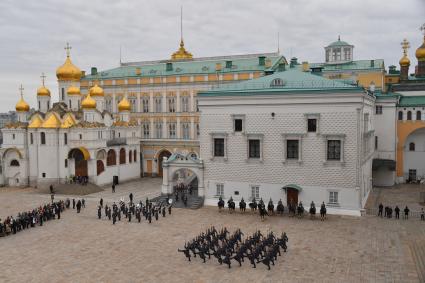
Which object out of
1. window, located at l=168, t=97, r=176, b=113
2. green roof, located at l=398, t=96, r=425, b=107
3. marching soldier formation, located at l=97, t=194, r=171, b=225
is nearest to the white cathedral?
window, located at l=168, t=97, r=176, b=113

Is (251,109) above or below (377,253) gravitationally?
above

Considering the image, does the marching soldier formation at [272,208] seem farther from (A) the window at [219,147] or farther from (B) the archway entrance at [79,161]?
(B) the archway entrance at [79,161]

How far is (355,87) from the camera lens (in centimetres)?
2792

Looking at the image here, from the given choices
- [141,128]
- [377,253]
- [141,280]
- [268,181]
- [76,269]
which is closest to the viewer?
[141,280]

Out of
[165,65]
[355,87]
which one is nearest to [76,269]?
[355,87]

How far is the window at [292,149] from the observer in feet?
98.2

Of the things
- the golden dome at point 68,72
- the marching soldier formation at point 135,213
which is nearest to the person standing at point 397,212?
the marching soldier formation at point 135,213

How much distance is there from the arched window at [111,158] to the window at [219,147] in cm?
1528

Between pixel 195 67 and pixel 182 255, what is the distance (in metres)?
32.7

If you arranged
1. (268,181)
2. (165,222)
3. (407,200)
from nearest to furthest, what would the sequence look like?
(165,222) → (268,181) → (407,200)

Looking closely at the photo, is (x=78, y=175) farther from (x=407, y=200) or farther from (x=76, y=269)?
(x=407, y=200)

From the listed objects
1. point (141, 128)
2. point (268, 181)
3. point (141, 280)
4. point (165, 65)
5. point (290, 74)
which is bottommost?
point (141, 280)

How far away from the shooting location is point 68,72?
47125mm

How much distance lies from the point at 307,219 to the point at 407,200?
34.3 ft
